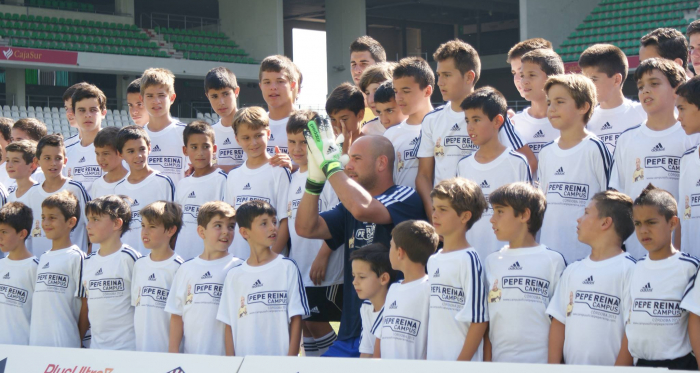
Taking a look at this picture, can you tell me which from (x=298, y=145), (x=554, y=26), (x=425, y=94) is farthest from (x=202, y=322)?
(x=554, y=26)

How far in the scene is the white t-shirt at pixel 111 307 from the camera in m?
5.43

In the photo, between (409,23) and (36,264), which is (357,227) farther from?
(409,23)

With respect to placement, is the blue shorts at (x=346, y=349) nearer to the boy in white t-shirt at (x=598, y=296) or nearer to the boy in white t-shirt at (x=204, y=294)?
the boy in white t-shirt at (x=204, y=294)

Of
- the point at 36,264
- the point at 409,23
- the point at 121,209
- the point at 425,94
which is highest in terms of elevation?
the point at 409,23

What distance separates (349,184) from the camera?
4.60 m

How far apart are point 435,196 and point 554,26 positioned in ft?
79.4

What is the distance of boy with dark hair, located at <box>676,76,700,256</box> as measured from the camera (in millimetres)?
4191

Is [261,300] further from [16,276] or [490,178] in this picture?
[16,276]

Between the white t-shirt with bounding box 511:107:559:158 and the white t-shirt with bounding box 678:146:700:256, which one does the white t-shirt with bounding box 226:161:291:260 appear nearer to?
the white t-shirt with bounding box 511:107:559:158

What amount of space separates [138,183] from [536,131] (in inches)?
132

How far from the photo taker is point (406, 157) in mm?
5582

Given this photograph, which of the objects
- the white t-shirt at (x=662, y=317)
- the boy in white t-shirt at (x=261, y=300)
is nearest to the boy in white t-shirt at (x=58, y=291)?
the boy in white t-shirt at (x=261, y=300)

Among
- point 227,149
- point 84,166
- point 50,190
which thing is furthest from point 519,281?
point 84,166

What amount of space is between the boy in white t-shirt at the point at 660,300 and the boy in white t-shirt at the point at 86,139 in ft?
16.6
